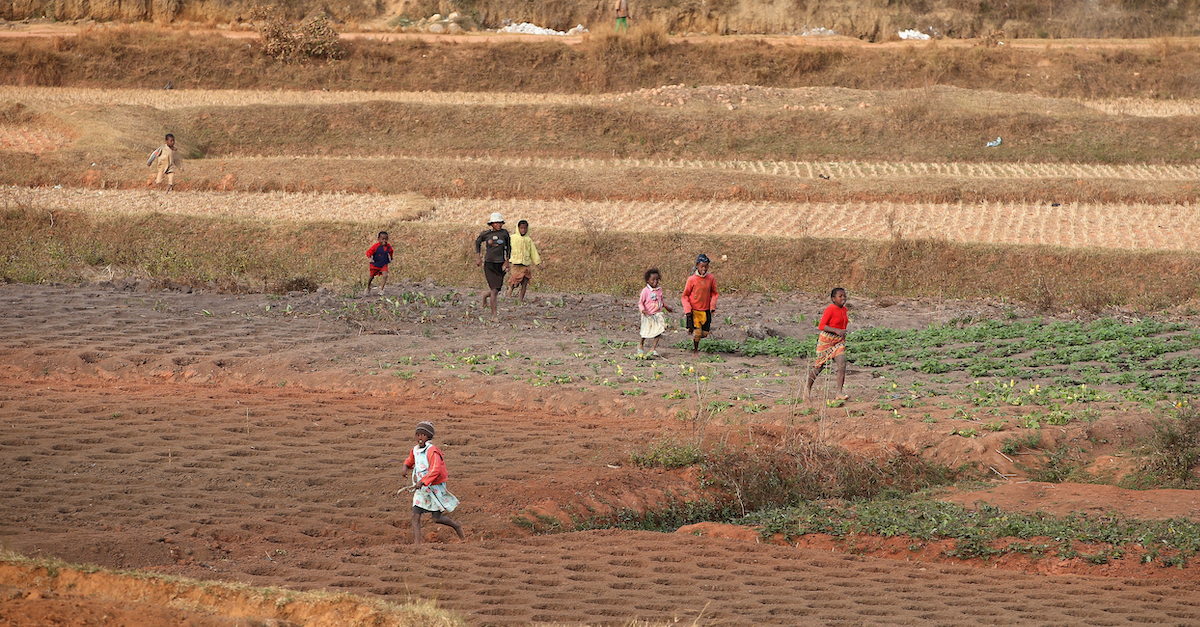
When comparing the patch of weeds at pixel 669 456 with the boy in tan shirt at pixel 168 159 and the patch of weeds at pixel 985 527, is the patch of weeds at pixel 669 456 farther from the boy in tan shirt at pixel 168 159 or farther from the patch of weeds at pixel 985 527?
the boy in tan shirt at pixel 168 159

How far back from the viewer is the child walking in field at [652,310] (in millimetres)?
13641

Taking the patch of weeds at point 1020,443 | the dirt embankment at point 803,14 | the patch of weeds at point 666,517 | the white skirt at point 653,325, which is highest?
the dirt embankment at point 803,14

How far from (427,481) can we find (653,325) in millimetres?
6266

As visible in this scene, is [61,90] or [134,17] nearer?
[61,90]

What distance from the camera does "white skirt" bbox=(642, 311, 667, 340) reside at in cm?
1386

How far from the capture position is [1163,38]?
131 feet

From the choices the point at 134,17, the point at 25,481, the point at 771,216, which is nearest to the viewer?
the point at 25,481

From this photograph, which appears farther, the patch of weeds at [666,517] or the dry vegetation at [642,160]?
the dry vegetation at [642,160]

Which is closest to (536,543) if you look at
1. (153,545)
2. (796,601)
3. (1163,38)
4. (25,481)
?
(796,601)

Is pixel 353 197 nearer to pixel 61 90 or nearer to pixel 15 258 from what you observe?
pixel 15 258

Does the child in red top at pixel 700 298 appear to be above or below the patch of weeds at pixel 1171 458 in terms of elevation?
above

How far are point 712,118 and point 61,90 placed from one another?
2097 centimetres

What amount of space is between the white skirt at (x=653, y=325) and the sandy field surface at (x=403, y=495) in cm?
55

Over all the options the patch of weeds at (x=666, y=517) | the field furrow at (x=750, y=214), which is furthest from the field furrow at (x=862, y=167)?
the patch of weeds at (x=666, y=517)
